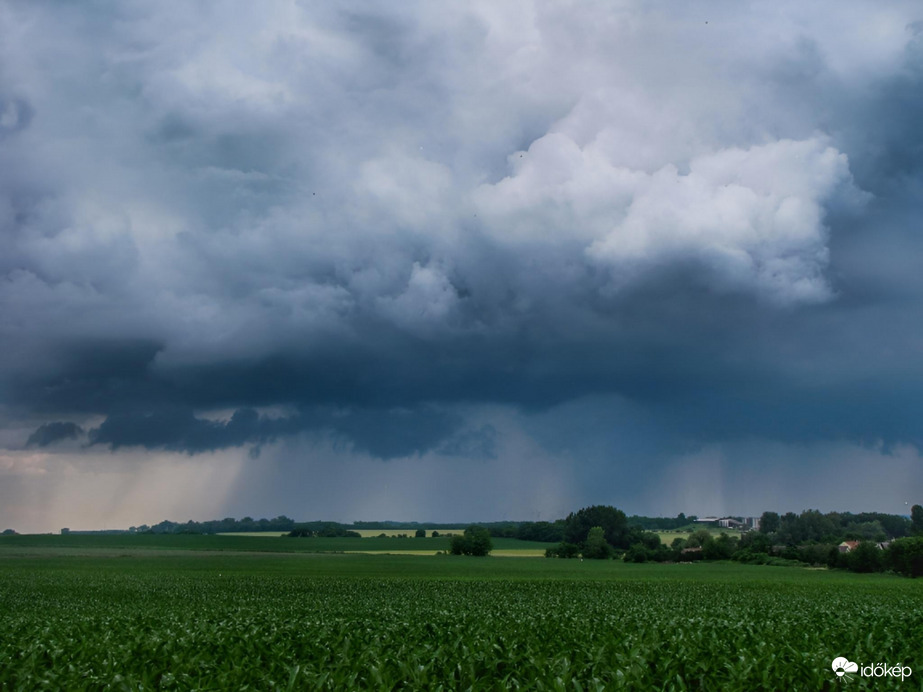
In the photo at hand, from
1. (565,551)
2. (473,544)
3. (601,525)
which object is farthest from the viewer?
(601,525)

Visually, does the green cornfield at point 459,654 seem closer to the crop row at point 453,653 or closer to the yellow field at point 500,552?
the crop row at point 453,653

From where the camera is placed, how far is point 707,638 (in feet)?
53.0

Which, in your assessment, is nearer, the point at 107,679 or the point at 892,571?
the point at 107,679

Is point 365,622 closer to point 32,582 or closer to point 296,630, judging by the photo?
point 296,630

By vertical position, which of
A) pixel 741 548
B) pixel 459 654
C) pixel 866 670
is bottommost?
pixel 741 548

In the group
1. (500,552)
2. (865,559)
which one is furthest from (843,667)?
(500,552)

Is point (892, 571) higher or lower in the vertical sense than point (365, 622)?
lower

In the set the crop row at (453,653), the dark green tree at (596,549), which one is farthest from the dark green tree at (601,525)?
the crop row at (453,653)

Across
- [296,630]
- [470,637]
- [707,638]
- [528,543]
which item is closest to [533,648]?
[470,637]

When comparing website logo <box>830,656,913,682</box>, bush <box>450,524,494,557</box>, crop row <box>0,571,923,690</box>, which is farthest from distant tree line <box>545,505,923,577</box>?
website logo <box>830,656,913,682</box>

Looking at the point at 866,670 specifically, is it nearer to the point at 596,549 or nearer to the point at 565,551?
the point at 565,551

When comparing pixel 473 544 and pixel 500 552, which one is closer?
pixel 473 544

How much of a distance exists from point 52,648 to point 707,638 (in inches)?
609

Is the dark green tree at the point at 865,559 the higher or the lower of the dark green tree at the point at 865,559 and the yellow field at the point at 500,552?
the higher
